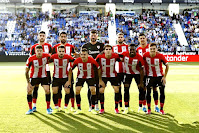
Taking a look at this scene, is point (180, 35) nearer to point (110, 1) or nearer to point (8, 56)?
point (110, 1)

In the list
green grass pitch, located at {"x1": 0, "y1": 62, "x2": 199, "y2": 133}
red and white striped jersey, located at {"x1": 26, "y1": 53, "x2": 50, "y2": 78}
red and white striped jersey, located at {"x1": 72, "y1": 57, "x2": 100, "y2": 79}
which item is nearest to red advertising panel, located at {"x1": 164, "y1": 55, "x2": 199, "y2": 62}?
green grass pitch, located at {"x1": 0, "y1": 62, "x2": 199, "y2": 133}

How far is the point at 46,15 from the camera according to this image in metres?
37.9

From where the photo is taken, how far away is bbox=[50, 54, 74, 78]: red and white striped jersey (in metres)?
6.81

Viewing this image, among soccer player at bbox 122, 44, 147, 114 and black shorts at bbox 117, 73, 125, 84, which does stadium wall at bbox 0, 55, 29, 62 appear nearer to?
black shorts at bbox 117, 73, 125, 84

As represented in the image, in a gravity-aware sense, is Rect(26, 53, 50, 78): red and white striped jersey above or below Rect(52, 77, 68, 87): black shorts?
above

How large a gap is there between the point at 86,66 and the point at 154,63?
5.90 feet

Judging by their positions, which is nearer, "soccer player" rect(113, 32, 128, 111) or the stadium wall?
"soccer player" rect(113, 32, 128, 111)

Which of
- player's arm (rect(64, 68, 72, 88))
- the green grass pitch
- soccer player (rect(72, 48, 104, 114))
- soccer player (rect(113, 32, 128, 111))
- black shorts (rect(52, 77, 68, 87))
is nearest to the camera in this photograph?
the green grass pitch

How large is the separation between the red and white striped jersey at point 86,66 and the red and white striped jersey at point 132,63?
2.72 feet

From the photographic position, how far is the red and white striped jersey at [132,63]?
22.2 ft

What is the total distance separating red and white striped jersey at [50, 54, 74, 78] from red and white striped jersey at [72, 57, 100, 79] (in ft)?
0.81

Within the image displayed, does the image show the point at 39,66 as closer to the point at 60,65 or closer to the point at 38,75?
the point at 38,75

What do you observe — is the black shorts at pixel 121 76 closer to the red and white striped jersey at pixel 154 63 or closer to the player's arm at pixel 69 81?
the red and white striped jersey at pixel 154 63

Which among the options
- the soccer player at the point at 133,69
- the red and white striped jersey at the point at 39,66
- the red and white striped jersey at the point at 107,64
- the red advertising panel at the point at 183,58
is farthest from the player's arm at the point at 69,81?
the red advertising panel at the point at 183,58
